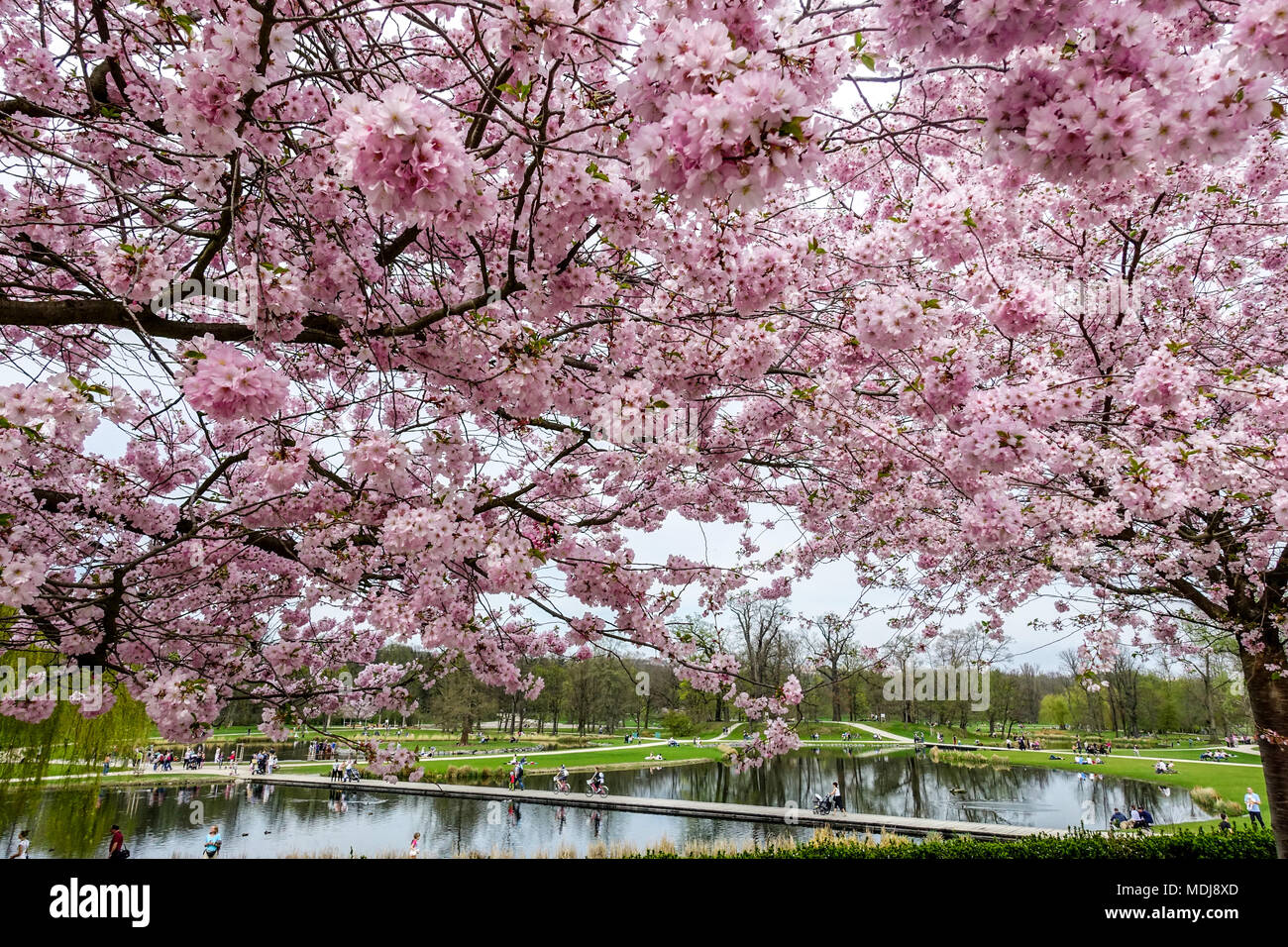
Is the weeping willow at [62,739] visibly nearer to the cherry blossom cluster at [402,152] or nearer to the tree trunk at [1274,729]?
the cherry blossom cluster at [402,152]

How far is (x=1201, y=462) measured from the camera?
149 inches

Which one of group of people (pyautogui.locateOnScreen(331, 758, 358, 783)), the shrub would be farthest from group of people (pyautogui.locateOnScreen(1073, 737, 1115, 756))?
group of people (pyautogui.locateOnScreen(331, 758, 358, 783))

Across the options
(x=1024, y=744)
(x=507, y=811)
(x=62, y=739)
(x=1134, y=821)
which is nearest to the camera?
(x=62, y=739)

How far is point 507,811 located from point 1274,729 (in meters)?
15.8

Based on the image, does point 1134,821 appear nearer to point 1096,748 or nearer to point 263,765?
point 1096,748

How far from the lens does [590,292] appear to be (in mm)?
2828

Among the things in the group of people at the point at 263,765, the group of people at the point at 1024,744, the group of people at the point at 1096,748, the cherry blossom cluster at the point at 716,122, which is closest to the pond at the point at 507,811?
the group of people at the point at 263,765

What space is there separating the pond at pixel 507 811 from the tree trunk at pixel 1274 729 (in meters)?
7.57

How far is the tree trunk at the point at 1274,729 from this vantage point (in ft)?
21.5

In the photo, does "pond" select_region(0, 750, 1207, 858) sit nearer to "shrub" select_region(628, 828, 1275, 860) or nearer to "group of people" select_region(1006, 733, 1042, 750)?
"shrub" select_region(628, 828, 1275, 860)

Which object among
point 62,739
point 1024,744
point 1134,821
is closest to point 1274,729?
point 1134,821

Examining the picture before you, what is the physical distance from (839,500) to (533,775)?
19415 millimetres

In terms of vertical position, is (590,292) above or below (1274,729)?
above
